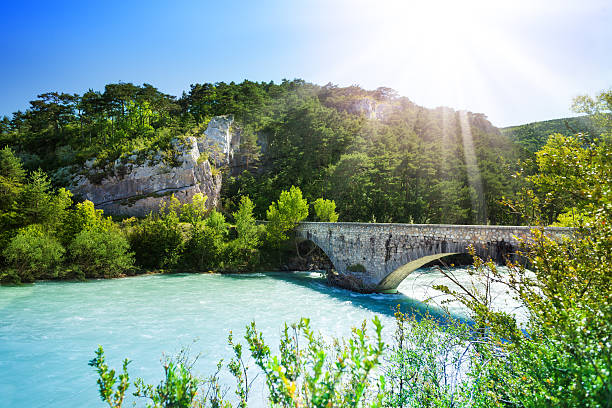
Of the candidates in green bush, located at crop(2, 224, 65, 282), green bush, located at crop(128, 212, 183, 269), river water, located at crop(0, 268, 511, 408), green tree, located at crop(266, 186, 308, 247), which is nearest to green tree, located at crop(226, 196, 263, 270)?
green tree, located at crop(266, 186, 308, 247)

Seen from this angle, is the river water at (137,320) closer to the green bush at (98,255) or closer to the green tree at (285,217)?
the green bush at (98,255)

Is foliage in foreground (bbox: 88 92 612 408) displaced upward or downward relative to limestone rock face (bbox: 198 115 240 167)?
downward

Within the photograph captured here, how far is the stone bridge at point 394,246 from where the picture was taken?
13.0 m

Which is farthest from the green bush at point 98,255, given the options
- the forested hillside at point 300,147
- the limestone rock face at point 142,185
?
the forested hillside at point 300,147

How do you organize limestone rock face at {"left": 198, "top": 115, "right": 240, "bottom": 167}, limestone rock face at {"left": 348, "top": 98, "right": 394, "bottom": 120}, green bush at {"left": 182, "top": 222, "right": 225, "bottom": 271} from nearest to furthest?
green bush at {"left": 182, "top": 222, "right": 225, "bottom": 271}
limestone rock face at {"left": 198, "top": 115, "right": 240, "bottom": 167}
limestone rock face at {"left": 348, "top": 98, "right": 394, "bottom": 120}

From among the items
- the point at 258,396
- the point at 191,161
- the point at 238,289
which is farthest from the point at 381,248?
the point at 191,161

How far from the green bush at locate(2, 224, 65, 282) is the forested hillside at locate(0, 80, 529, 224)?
769 inches

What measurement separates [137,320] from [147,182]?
1098 inches

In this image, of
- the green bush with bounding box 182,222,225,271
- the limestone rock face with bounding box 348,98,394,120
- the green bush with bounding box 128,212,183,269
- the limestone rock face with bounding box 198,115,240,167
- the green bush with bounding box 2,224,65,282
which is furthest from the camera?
the limestone rock face with bounding box 348,98,394,120

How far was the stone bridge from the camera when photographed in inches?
510

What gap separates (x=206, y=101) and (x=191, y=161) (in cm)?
2143

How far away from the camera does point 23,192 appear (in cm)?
2347

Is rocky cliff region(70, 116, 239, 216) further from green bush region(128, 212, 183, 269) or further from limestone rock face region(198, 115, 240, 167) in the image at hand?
green bush region(128, 212, 183, 269)

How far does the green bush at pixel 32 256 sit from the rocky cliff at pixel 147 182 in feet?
47.8
